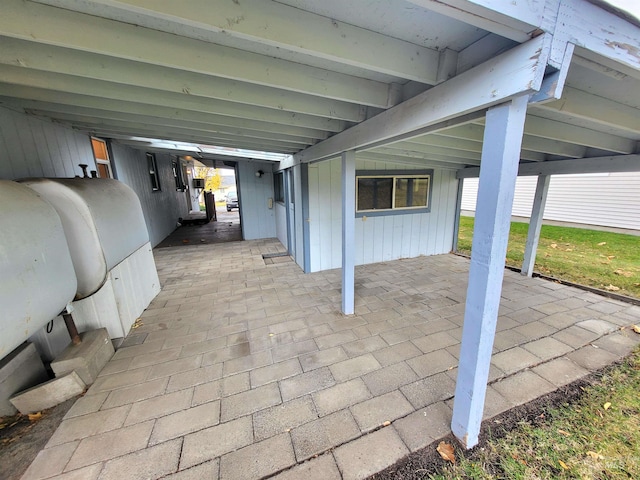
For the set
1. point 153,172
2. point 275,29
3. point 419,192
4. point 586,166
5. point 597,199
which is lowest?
point 597,199

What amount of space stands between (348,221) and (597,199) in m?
10.2

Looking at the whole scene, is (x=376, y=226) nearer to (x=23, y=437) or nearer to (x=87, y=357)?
(x=87, y=357)

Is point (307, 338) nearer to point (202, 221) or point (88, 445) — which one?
point (88, 445)

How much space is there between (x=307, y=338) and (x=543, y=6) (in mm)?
2897

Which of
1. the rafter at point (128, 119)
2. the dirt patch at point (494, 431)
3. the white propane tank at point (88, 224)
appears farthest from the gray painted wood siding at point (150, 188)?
the dirt patch at point (494, 431)

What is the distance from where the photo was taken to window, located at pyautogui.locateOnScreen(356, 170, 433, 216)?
196 inches

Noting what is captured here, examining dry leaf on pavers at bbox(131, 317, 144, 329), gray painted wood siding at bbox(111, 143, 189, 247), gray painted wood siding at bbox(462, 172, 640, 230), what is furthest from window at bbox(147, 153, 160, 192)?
gray painted wood siding at bbox(462, 172, 640, 230)

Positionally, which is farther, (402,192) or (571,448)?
(402,192)

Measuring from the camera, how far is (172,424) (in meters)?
1.73

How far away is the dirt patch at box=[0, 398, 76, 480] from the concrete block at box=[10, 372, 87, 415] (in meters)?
0.05

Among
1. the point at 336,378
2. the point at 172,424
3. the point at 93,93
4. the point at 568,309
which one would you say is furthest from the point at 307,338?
the point at 568,309

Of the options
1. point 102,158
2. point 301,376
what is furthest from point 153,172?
point 301,376

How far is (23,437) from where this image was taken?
1.65m

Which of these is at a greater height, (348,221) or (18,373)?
(348,221)
